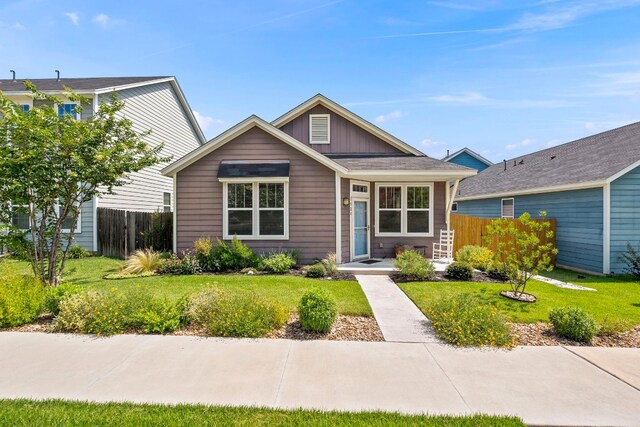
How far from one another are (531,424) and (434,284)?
5.34 meters

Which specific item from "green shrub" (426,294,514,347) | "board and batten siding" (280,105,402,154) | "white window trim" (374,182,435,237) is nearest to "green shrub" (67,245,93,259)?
"board and batten siding" (280,105,402,154)

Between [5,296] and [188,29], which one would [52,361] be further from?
[188,29]

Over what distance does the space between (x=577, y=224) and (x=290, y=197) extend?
9955 millimetres

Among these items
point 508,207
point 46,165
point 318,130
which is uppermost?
point 318,130

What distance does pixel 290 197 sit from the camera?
10.2 meters

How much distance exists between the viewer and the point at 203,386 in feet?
11.2

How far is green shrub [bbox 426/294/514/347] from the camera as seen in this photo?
4.65m

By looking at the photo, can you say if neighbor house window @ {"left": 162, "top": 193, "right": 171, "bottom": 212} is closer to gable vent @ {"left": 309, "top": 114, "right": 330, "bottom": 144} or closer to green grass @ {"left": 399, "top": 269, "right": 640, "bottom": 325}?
gable vent @ {"left": 309, "top": 114, "right": 330, "bottom": 144}

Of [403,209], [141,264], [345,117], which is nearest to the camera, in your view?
Result: [141,264]

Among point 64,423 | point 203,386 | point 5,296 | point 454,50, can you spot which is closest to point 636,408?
point 203,386

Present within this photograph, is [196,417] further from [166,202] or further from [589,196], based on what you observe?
[166,202]

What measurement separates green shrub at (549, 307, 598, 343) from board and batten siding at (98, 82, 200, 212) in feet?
42.3

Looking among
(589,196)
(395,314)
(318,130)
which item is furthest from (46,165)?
(589,196)

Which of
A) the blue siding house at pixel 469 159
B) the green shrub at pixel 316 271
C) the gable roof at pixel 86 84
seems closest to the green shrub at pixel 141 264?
the green shrub at pixel 316 271
